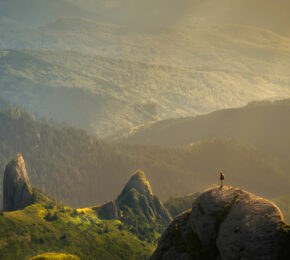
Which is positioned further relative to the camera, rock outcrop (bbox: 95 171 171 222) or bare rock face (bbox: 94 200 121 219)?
rock outcrop (bbox: 95 171 171 222)

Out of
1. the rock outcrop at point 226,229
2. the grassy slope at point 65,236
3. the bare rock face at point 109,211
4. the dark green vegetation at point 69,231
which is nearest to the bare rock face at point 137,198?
the dark green vegetation at point 69,231

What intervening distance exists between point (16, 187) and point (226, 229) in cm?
11585

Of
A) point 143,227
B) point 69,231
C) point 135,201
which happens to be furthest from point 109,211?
point 69,231

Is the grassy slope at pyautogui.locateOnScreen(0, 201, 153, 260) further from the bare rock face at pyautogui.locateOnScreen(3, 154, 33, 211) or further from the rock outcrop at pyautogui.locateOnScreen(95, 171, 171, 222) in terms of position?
the rock outcrop at pyautogui.locateOnScreen(95, 171, 171, 222)

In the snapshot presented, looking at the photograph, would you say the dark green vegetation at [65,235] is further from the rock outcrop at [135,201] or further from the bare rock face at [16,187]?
the rock outcrop at [135,201]

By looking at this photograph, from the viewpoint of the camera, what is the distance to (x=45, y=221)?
142 metres

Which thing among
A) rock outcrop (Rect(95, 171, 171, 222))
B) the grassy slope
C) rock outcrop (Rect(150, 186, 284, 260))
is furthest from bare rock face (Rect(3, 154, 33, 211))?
rock outcrop (Rect(150, 186, 284, 260))

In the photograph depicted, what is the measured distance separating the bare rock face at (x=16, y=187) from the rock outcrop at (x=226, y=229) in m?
104

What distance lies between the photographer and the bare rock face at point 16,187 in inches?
5492

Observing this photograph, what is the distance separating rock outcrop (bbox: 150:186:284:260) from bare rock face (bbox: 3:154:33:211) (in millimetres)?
103561

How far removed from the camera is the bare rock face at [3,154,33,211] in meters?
140

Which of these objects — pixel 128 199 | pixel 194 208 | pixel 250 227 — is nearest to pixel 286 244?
Result: pixel 250 227

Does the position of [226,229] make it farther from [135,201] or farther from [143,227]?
[135,201]

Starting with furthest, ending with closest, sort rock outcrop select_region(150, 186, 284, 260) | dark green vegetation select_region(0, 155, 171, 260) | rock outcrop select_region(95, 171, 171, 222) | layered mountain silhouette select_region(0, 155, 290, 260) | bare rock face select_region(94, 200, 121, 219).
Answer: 1. rock outcrop select_region(95, 171, 171, 222)
2. bare rock face select_region(94, 200, 121, 219)
3. dark green vegetation select_region(0, 155, 171, 260)
4. layered mountain silhouette select_region(0, 155, 290, 260)
5. rock outcrop select_region(150, 186, 284, 260)
